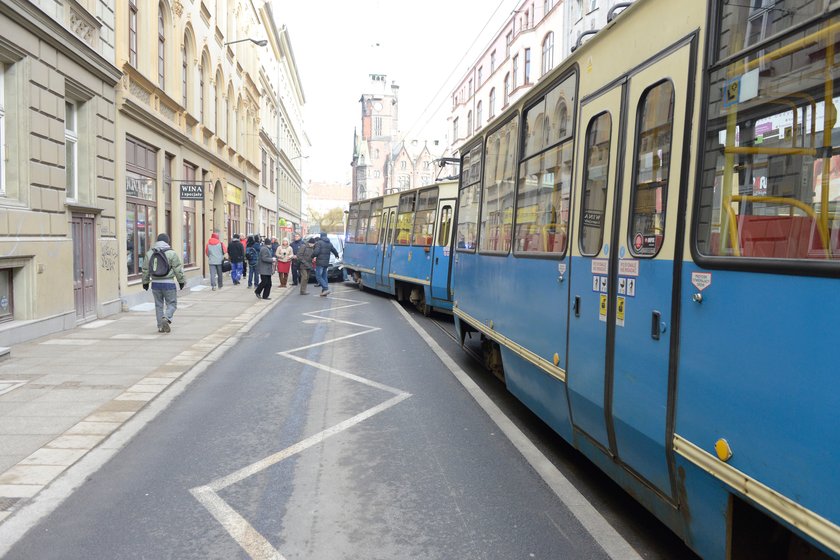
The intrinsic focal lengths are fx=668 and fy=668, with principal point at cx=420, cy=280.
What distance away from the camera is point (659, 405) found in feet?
10.3

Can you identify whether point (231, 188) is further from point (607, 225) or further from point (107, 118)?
point (607, 225)

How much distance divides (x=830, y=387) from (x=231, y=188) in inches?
1146

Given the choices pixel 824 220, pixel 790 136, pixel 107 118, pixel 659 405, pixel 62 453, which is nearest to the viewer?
pixel 824 220

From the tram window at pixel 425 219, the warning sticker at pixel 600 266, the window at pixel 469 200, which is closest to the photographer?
the warning sticker at pixel 600 266

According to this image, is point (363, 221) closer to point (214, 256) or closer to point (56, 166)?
→ point (214, 256)

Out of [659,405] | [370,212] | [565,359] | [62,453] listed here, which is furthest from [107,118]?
[659,405]

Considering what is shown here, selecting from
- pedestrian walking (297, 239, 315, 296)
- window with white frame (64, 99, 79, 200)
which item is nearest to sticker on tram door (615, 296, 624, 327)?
window with white frame (64, 99, 79, 200)

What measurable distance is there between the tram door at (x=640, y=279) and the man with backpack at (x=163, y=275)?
344 inches

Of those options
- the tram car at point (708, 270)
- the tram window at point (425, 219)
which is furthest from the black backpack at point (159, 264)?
the tram car at point (708, 270)

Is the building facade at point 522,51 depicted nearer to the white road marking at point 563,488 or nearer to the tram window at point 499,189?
the tram window at point 499,189

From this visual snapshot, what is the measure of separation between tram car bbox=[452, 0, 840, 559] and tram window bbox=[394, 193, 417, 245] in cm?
1155

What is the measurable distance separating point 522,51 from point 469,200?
34.8 m

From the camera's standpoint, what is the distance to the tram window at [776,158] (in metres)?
2.25

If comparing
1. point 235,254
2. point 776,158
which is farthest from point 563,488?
point 235,254
